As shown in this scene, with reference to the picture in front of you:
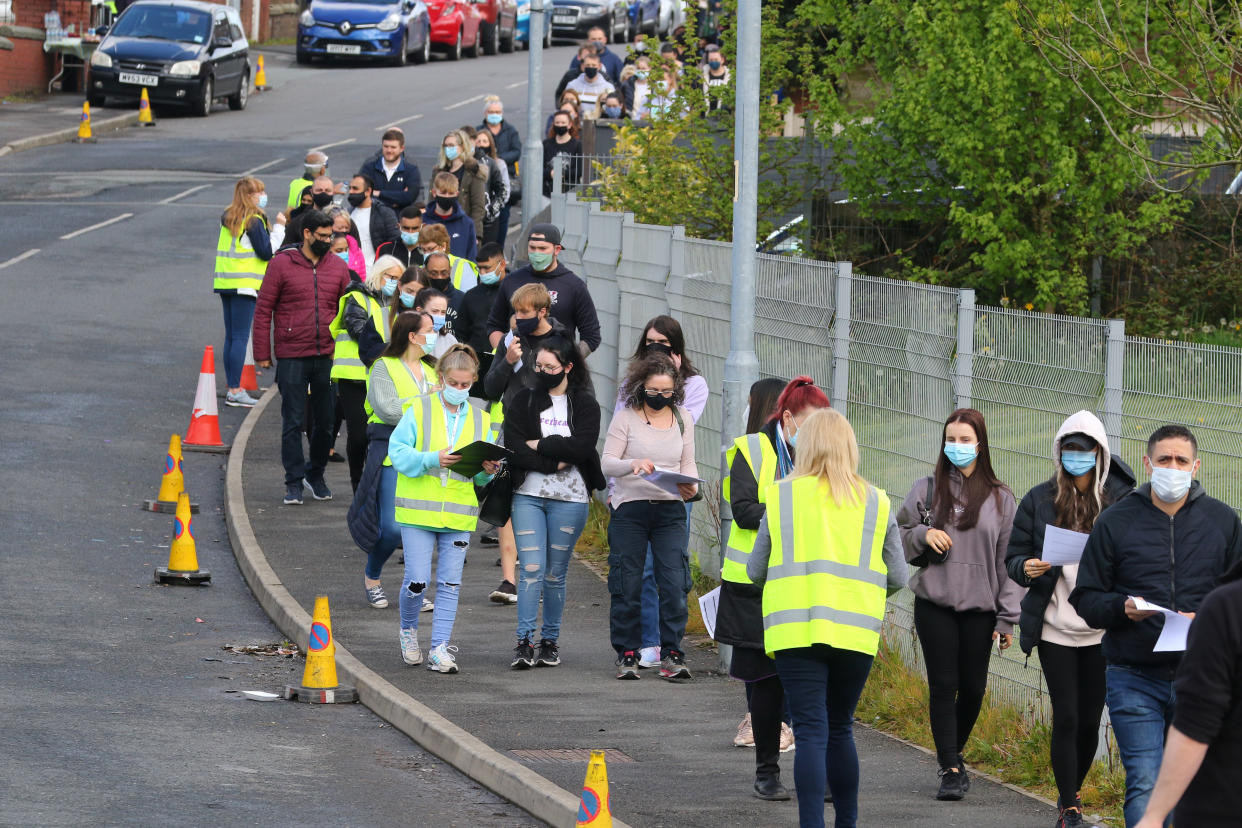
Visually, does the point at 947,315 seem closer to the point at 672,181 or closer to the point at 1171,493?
the point at 1171,493

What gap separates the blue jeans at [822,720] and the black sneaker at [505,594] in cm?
545

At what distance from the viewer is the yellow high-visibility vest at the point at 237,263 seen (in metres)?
18.1

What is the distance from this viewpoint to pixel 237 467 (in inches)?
650

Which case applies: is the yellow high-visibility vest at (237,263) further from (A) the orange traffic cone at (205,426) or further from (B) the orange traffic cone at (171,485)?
(B) the orange traffic cone at (171,485)

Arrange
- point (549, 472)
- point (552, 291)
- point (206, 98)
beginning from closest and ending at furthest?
1. point (549, 472)
2. point (552, 291)
3. point (206, 98)

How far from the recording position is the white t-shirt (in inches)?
428

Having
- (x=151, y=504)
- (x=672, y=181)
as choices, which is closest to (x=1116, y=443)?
(x=151, y=504)

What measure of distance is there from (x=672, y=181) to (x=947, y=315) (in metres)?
11.6

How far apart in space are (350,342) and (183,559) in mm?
2109

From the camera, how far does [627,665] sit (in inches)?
435

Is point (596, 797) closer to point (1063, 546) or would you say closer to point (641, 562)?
point (1063, 546)

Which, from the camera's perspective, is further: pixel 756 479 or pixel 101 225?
pixel 101 225

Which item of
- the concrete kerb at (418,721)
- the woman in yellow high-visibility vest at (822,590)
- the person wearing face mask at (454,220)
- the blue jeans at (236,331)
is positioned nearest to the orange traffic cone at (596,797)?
the concrete kerb at (418,721)

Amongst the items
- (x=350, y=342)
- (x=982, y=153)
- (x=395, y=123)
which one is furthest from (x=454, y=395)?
(x=395, y=123)
